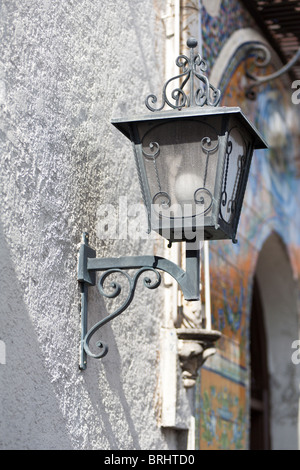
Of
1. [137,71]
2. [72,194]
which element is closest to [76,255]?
[72,194]

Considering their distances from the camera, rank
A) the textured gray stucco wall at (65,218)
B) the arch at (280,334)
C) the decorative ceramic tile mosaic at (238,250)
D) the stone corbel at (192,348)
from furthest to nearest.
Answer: the arch at (280,334) → the decorative ceramic tile mosaic at (238,250) → the stone corbel at (192,348) → the textured gray stucco wall at (65,218)

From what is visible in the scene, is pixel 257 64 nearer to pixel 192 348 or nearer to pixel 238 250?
pixel 238 250

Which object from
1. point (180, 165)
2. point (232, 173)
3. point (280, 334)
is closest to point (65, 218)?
point (180, 165)

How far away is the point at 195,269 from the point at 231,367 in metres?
2.62

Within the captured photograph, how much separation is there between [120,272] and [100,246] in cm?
40

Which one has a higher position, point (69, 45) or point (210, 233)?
point (69, 45)

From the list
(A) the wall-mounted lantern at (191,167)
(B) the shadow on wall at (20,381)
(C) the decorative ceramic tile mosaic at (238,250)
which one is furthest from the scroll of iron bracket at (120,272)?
(C) the decorative ceramic tile mosaic at (238,250)

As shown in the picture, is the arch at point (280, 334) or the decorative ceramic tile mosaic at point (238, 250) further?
the arch at point (280, 334)

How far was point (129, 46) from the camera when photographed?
14.5 feet

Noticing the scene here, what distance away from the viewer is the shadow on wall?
3027 millimetres

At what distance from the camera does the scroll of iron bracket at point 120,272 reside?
3355 mm

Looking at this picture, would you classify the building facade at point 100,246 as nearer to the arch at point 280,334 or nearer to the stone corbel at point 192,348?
the stone corbel at point 192,348

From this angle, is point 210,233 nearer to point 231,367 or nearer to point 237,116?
point 237,116
